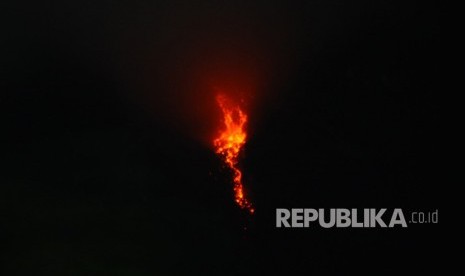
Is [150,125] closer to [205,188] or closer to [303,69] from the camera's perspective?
[205,188]

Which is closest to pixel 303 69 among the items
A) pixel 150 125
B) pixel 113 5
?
pixel 150 125

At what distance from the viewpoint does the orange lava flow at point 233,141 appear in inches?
224

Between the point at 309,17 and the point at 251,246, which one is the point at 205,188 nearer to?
the point at 251,246

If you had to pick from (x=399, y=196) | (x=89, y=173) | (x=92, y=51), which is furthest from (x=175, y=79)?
(x=399, y=196)

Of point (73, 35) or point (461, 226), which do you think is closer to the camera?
point (461, 226)

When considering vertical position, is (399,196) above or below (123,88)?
below

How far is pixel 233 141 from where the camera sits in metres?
5.79

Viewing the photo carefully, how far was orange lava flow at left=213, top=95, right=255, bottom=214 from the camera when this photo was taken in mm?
5695

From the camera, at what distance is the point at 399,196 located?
218 inches

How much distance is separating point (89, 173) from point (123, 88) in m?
1.10

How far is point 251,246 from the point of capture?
554 cm

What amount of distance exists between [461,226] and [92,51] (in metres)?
4.80

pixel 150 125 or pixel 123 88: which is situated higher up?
pixel 123 88

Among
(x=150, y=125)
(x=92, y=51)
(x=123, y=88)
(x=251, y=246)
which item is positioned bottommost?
(x=251, y=246)
